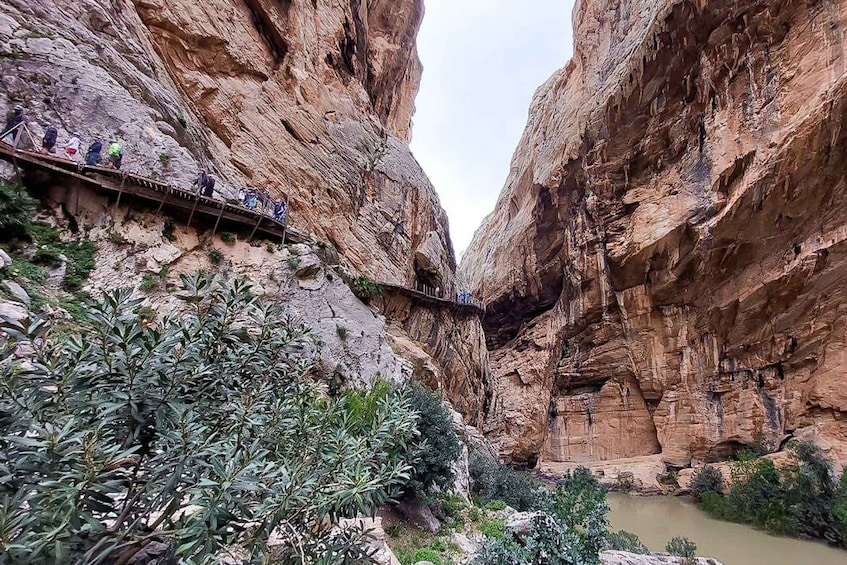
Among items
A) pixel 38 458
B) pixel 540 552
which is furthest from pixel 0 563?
pixel 540 552

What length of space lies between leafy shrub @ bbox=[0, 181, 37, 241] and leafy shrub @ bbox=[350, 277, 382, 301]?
7.63m

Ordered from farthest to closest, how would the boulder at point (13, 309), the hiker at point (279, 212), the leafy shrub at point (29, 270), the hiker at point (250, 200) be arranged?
1. the hiker at point (279, 212)
2. the hiker at point (250, 200)
3. the leafy shrub at point (29, 270)
4. the boulder at point (13, 309)

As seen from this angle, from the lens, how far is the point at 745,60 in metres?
17.6

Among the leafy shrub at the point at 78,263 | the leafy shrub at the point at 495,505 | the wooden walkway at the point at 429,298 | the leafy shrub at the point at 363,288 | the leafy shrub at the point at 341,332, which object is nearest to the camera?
Result: the leafy shrub at the point at 78,263

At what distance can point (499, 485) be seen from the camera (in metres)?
10.8

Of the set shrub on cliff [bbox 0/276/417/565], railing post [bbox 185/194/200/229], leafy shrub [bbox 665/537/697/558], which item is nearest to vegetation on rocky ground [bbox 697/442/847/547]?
leafy shrub [bbox 665/537/697/558]

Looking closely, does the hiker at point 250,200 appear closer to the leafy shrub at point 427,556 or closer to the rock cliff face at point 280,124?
the rock cliff face at point 280,124

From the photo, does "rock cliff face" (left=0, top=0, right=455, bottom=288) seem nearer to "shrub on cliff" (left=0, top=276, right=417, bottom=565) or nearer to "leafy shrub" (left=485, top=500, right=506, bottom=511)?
"shrub on cliff" (left=0, top=276, right=417, bottom=565)

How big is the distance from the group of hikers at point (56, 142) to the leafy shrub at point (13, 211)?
966 mm

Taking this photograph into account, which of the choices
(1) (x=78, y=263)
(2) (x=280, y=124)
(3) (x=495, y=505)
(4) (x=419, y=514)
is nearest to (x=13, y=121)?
(1) (x=78, y=263)

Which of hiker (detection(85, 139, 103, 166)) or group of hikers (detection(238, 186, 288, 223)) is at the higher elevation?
group of hikers (detection(238, 186, 288, 223))

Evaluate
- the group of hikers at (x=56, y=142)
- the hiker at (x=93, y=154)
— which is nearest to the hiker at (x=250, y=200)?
the group of hikers at (x=56, y=142)

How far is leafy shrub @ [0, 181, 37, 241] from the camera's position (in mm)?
6961

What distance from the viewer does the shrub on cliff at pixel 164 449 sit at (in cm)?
171
